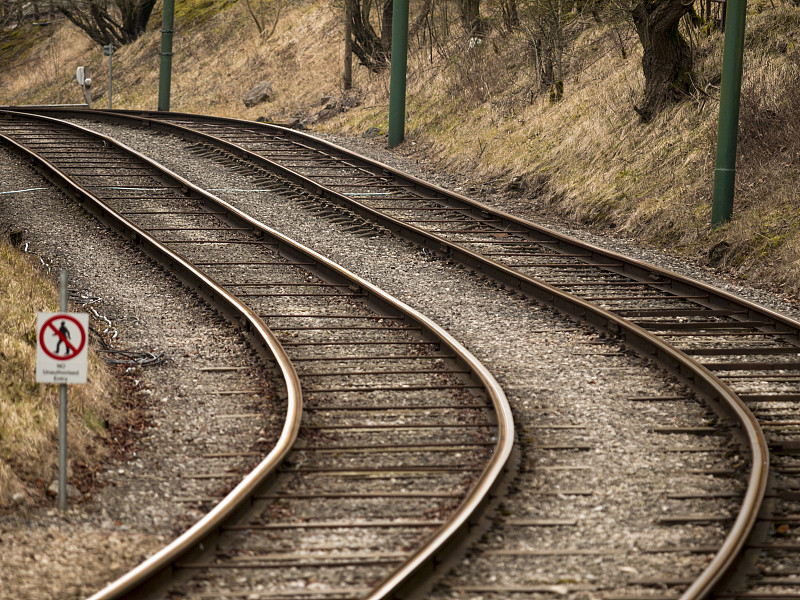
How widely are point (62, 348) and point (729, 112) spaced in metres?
9.78

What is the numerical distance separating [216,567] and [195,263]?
754cm

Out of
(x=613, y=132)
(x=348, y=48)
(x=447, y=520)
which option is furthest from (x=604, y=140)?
(x=348, y=48)

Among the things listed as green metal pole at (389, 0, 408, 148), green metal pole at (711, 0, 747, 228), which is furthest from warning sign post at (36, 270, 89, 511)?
green metal pole at (389, 0, 408, 148)

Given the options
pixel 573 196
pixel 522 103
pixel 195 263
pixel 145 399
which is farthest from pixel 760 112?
pixel 145 399

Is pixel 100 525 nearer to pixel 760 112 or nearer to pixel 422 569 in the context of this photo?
pixel 422 569

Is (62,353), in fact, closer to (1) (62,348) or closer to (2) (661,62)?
(1) (62,348)

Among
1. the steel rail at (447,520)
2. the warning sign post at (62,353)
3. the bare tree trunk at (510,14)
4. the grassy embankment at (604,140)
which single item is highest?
the bare tree trunk at (510,14)

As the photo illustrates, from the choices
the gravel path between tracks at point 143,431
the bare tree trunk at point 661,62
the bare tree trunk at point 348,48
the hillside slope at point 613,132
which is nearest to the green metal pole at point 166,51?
the hillside slope at point 613,132

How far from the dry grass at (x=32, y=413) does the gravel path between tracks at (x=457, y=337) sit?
1.00 feet

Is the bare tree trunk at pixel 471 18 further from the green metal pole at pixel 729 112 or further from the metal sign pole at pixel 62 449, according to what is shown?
the metal sign pole at pixel 62 449

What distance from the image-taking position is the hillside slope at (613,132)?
537 inches

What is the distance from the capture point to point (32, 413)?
7105 millimetres

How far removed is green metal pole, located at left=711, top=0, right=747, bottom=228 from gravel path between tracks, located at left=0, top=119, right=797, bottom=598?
1.16 metres

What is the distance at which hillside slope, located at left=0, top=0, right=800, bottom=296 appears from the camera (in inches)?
537
